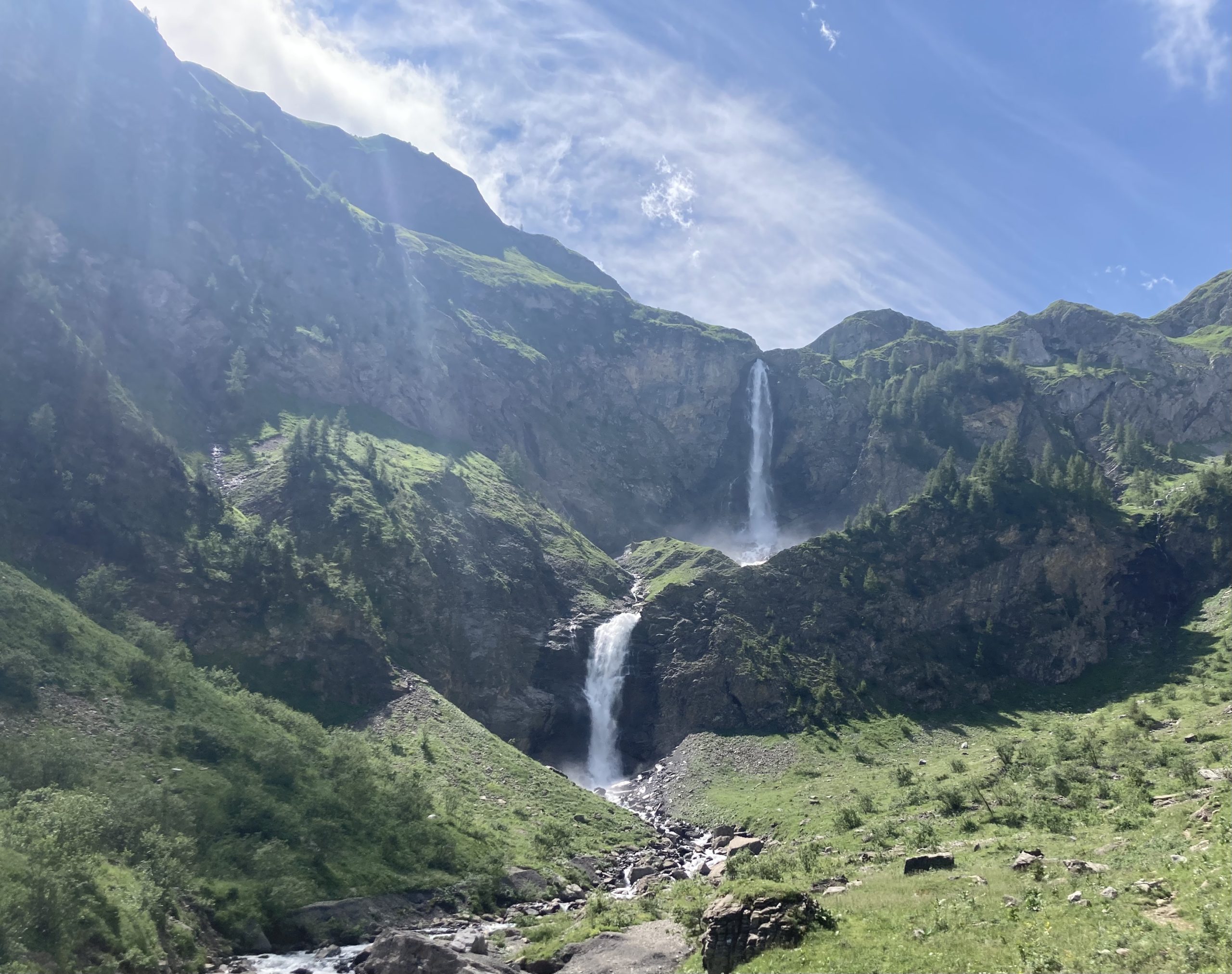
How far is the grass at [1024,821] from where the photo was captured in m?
21.9

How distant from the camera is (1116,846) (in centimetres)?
3253

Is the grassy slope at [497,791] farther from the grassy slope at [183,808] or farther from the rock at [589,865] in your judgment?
the rock at [589,865]

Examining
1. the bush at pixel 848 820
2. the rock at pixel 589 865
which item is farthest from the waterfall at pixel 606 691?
the bush at pixel 848 820

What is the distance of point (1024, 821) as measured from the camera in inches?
1745

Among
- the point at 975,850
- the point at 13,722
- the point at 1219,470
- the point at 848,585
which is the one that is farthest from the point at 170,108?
the point at 1219,470

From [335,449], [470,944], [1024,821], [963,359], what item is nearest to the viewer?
[470,944]

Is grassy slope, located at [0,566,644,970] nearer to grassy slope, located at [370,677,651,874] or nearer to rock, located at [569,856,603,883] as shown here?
grassy slope, located at [370,677,651,874]

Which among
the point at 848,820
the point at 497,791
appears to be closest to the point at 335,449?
the point at 497,791

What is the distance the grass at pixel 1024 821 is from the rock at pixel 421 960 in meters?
10.9

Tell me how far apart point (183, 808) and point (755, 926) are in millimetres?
39829

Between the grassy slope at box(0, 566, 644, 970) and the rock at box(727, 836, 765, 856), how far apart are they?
34.3 ft

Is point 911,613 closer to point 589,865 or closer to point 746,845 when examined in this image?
point 746,845

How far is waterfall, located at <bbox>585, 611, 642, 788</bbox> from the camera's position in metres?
99.0

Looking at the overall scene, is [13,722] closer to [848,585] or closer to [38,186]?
[848,585]
